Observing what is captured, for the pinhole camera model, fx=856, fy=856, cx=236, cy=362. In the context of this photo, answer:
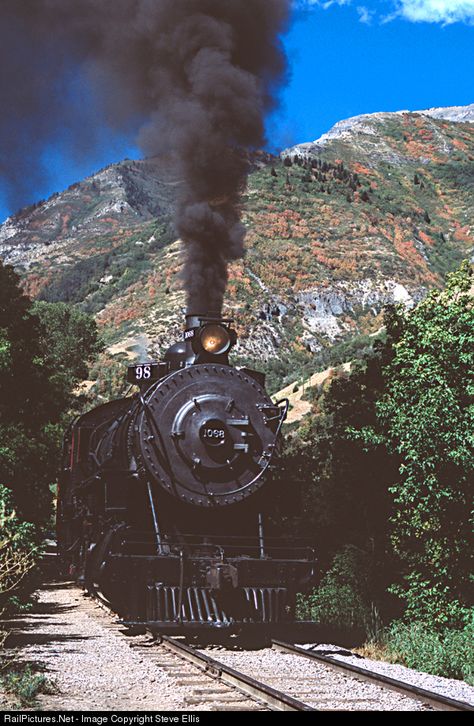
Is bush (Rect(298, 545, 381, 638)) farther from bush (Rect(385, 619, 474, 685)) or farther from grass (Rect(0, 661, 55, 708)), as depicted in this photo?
grass (Rect(0, 661, 55, 708))

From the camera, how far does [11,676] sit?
29.7 ft

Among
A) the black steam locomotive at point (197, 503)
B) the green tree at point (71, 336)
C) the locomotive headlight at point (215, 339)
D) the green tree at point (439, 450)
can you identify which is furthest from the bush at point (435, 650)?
the green tree at point (71, 336)

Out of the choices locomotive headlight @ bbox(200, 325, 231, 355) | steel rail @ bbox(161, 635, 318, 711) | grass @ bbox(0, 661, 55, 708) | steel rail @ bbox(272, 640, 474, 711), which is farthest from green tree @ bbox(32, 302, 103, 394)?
grass @ bbox(0, 661, 55, 708)

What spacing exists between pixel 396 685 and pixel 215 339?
686 centimetres

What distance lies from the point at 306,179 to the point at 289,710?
368 ft

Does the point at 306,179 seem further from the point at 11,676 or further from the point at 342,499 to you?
the point at 11,676

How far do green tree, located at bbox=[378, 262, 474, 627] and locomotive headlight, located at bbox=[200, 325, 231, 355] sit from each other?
2.89m

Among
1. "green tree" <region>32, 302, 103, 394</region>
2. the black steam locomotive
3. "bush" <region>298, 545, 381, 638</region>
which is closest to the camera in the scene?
the black steam locomotive

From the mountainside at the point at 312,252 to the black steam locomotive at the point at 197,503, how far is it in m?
49.8

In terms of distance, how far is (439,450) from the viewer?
13.6m

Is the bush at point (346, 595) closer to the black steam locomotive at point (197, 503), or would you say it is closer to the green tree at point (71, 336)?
the black steam locomotive at point (197, 503)

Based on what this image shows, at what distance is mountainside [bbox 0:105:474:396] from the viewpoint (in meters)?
84.8

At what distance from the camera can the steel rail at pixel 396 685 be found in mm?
8227
